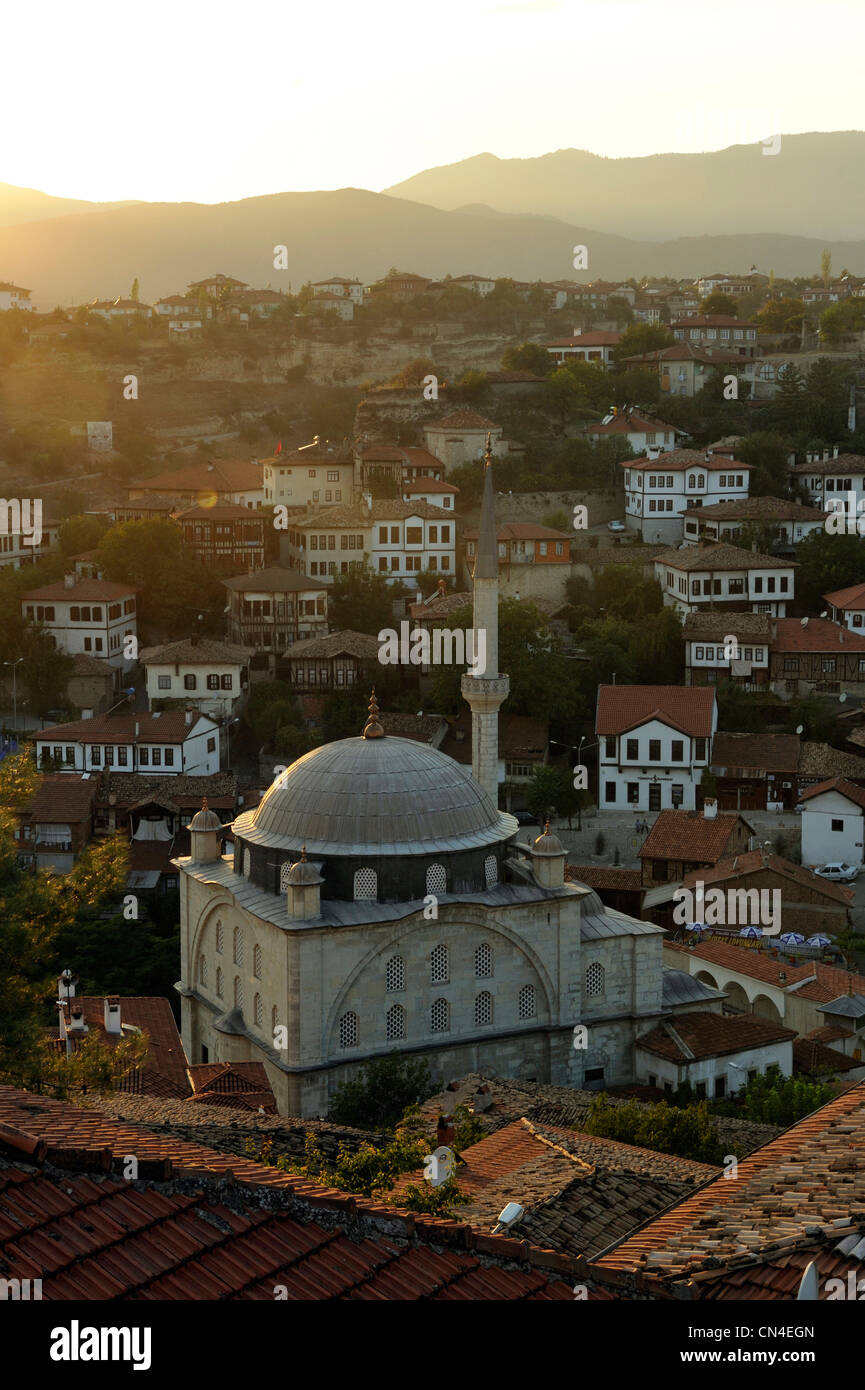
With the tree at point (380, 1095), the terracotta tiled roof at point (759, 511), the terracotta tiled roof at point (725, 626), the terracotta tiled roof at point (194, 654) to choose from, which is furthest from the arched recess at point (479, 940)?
the terracotta tiled roof at point (759, 511)

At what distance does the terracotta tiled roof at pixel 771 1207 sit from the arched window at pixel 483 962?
537 inches

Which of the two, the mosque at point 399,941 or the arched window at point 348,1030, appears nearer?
the mosque at point 399,941

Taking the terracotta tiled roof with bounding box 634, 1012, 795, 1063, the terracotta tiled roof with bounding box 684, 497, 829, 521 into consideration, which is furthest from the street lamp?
the terracotta tiled roof with bounding box 634, 1012, 795, 1063

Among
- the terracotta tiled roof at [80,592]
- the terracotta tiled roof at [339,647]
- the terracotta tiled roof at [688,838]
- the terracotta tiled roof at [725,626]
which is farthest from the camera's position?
the terracotta tiled roof at [80,592]

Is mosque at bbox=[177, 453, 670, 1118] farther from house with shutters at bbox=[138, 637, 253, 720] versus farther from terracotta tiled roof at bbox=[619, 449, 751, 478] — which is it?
terracotta tiled roof at bbox=[619, 449, 751, 478]

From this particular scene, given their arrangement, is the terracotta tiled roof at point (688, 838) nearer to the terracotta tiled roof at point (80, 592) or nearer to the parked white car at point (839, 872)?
the parked white car at point (839, 872)

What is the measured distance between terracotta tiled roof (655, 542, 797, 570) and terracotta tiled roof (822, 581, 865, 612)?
1.79 m

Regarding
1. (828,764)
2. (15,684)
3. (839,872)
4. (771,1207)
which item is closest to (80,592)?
(15,684)

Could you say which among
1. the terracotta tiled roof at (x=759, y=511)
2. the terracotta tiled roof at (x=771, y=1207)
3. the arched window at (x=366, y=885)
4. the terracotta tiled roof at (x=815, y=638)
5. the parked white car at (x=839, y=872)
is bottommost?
the parked white car at (x=839, y=872)

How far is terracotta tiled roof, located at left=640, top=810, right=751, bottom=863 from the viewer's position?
35.8 m

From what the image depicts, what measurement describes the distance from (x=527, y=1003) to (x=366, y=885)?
3294 millimetres

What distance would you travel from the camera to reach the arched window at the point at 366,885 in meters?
23.5

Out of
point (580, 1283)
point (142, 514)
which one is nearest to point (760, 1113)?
point (580, 1283)

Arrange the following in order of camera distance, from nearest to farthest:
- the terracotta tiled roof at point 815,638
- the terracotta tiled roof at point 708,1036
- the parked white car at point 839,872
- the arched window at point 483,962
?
the arched window at point 483,962 < the terracotta tiled roof at point 708,1036 < the parked white car at point 839,872 < the terracotta tiled roof at point 815,638
